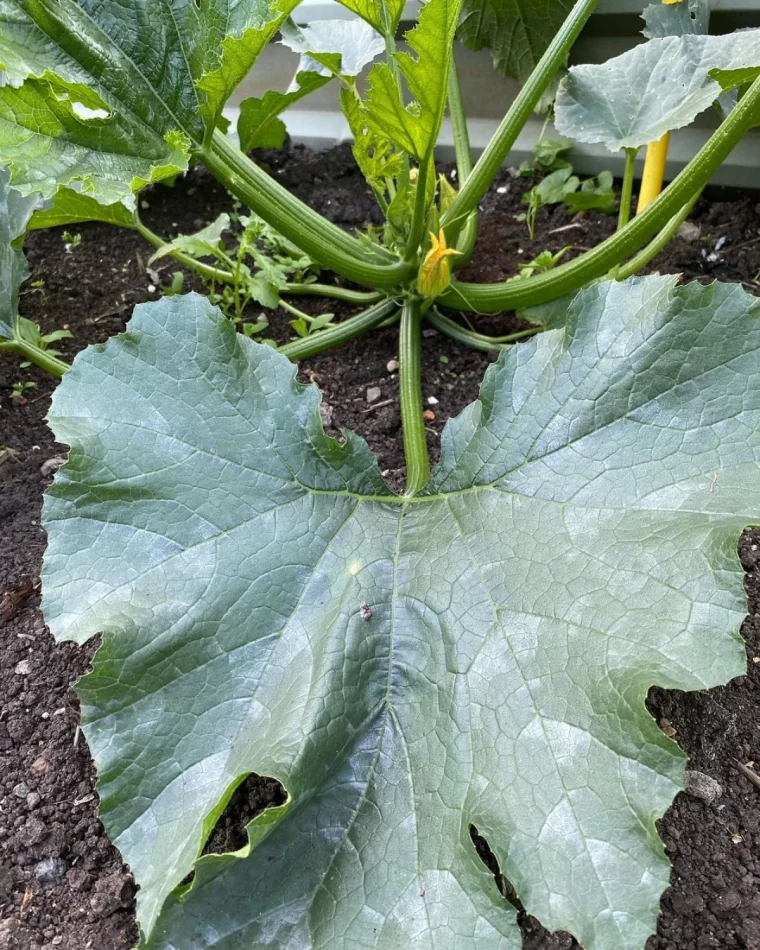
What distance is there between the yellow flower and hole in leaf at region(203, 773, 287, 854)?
1018 millimetres

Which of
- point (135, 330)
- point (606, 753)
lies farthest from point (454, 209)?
point (606, 753)

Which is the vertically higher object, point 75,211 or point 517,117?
point 517,117

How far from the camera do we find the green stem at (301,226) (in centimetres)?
160

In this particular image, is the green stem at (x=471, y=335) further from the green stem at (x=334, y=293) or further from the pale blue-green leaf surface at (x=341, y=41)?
the pale blue-green leaf surface at (x=341, y=41)

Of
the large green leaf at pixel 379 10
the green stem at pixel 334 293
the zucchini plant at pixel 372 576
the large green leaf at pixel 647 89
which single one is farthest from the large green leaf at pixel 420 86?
the green stem at pixel 334 293

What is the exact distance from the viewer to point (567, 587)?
108 cm

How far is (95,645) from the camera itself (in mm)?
1418

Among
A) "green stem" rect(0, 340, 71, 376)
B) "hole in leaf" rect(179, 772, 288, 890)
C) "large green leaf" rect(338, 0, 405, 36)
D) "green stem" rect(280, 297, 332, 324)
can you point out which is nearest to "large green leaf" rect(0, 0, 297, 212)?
"large green leaf" rect(338, 0, 405, 36)

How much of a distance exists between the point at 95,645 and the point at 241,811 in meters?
0.42

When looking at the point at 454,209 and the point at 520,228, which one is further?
the point at 520,228

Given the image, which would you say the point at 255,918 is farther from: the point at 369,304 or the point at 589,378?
the point at 369,304

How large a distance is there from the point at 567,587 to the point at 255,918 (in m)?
0.59

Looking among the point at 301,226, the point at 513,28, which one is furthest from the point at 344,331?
the point at 513,28

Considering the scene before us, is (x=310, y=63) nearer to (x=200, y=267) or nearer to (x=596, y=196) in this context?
(x=200, y=267)
